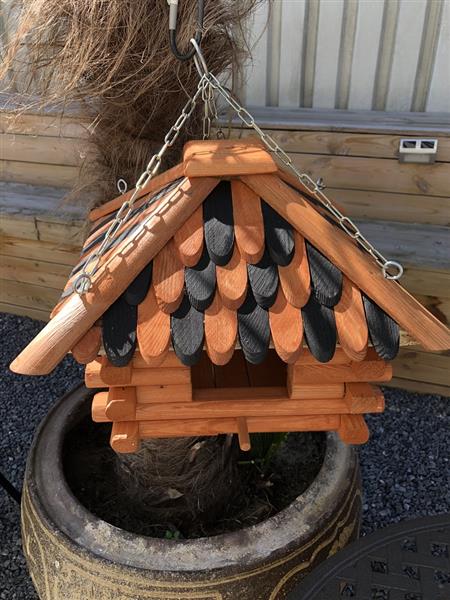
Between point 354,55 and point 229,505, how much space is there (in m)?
1.84

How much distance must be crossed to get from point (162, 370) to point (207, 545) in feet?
1.26

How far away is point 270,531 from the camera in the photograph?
1.20 metres

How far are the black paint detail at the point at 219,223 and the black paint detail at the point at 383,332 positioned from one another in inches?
9.8

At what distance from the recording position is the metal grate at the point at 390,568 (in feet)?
3.58

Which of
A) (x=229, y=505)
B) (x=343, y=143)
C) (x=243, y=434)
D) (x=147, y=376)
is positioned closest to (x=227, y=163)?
(x=147, y=376)

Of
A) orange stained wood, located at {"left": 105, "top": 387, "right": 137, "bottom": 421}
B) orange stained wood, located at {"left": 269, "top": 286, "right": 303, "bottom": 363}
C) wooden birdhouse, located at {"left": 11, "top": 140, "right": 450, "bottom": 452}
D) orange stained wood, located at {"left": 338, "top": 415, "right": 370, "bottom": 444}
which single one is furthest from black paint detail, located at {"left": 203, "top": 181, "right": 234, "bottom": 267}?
orange stained wood, located at {"left": 338, "top": 415, "right": 370, "bottom": 444}

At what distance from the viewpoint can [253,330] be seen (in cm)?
93

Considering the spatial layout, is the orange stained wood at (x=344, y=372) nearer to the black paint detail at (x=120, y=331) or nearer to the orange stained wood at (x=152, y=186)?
the black paint detail at (x=120, y=331)

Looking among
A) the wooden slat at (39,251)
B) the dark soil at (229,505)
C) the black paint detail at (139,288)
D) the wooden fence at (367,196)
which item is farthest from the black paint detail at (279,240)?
the wooden slat at (39,251)

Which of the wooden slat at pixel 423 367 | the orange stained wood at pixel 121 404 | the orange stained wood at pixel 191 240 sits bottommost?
the wooden slat at pixel 423 367

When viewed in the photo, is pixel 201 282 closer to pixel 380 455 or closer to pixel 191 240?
pixel 191 240

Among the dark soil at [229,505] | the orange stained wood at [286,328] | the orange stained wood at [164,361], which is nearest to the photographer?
the orange stained wood at [286,328]

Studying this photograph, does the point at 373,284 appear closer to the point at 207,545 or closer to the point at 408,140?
the point at 207,545

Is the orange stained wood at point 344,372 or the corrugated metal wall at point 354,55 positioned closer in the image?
Answer: the orange stained wood at point 344,372
